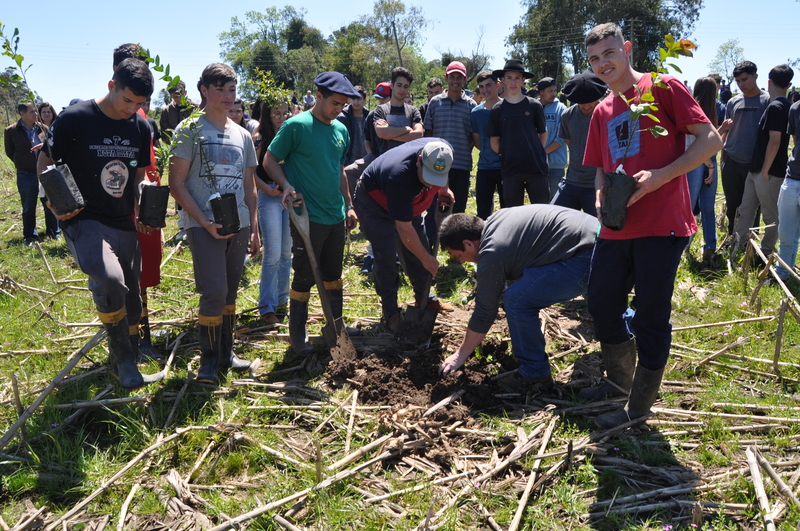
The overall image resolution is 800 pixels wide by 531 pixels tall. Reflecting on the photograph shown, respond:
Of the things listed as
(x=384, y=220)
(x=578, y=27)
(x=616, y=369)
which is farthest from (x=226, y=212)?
(x=578, y=27)

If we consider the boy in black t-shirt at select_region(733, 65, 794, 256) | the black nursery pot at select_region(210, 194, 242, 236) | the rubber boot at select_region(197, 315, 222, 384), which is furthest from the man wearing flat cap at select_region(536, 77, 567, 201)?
the rubber boot at select_region(197, 315, 222, 384)

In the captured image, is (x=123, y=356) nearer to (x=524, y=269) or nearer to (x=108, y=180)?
(x=108, y=180)

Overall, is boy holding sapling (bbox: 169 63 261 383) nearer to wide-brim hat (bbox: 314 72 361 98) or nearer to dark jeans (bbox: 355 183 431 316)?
wide-brim hat (bbox: 314 72 361 98)

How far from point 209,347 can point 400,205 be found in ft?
6.28

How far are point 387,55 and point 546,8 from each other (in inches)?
693

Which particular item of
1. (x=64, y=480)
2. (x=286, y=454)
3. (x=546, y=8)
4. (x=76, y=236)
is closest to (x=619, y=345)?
(x=286, y=454)

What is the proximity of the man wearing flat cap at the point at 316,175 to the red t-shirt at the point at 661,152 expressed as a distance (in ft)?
6.83

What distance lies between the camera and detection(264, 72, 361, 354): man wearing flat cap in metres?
4.56

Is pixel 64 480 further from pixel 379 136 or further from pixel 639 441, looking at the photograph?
pixel 379 136

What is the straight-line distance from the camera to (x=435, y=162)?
4.44m

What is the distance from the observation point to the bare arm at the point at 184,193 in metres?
4.09

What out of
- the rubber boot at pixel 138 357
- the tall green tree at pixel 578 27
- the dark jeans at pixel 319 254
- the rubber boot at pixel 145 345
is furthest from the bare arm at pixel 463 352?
the tall green tree at pixel 578 27

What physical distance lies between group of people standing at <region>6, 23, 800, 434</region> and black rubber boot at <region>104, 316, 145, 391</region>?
0.01m

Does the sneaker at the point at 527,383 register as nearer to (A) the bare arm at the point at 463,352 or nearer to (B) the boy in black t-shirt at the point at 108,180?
(A) the bare arm at the point at 463,352
